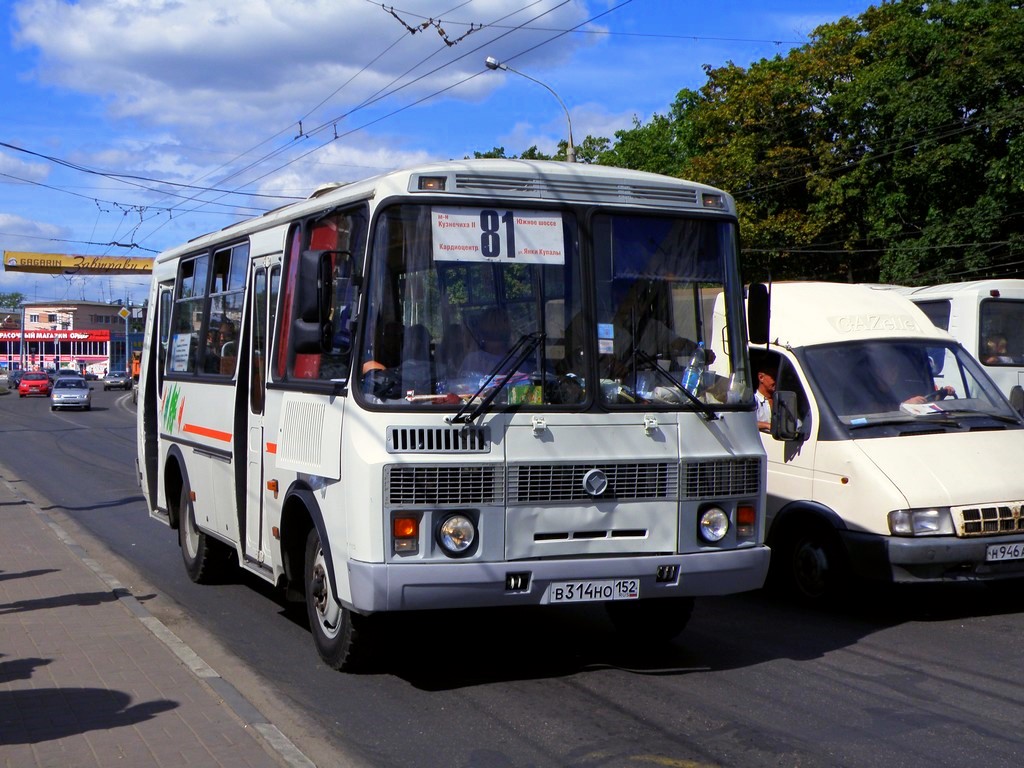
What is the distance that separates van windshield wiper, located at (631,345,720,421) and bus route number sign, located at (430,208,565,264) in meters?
0.69

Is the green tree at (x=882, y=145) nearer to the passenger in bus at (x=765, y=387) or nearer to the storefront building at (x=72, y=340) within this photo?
the passenger in bus at (x=765, y=387)

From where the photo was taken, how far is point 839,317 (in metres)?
9.97

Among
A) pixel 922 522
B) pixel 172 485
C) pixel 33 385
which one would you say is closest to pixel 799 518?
pixel 922 522

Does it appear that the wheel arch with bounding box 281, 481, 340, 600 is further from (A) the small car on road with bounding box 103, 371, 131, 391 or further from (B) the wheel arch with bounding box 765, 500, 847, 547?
(A) the small car on road with bounding box 103, 371, 131, 391

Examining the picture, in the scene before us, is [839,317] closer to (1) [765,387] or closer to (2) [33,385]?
(1) [765,387]

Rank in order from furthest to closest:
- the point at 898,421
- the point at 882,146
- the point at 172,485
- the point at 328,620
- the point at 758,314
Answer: the point at 882,146, the point at 172,485, the point at 898,421, the point at 758,314, the point at 328,620

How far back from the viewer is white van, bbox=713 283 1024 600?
335 inches

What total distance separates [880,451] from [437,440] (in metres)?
3.87

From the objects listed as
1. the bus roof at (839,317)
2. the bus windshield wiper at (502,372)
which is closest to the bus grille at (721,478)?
the bus windshield wiper at (502,372)

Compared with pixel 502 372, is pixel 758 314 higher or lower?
higher

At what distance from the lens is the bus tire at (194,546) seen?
10.4 meters

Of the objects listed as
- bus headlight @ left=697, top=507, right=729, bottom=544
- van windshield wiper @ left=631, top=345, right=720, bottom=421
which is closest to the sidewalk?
bus headlight @ left=697, top=507, right=729, bottom=544

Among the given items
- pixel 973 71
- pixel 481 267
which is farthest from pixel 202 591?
pixel 973 71

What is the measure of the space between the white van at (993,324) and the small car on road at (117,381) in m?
69.7
